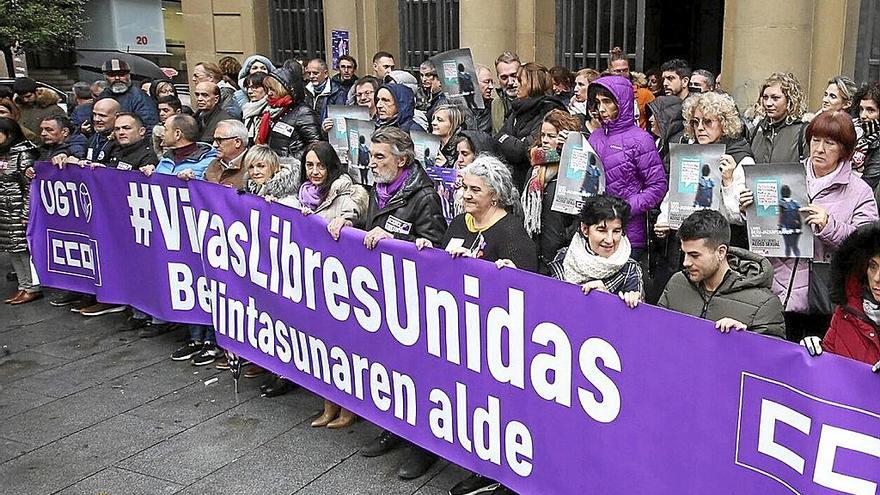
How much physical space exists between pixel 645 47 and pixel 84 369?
733cm

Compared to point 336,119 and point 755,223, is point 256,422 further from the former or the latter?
point 755,223

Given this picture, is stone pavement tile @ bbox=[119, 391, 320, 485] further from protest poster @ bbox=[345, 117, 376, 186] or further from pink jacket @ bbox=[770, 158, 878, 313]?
pink jacket @ bbox=[770, 158, 878, 313]

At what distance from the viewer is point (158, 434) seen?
538 cm

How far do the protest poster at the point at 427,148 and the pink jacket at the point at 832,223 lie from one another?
2492 millimetres

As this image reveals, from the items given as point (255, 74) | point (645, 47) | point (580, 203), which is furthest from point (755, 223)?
point (645, 47)

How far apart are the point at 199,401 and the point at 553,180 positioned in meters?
2.72

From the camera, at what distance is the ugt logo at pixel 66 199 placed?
23.8ft

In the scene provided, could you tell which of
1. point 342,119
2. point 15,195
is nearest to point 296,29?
point 15,195

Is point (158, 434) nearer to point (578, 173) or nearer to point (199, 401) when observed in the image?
point (199, 401)

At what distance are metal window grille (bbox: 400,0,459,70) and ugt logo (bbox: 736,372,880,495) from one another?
9.72 meters

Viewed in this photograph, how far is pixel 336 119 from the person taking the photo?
23.5ft

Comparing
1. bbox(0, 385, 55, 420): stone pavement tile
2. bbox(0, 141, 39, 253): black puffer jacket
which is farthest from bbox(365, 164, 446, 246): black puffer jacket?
bbox(0, 141, 39, 253): black puffer jacket

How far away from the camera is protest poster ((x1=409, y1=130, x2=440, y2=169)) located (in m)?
6.10

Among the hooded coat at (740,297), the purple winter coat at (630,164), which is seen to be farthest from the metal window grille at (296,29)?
the hooded coat at (740,297)
